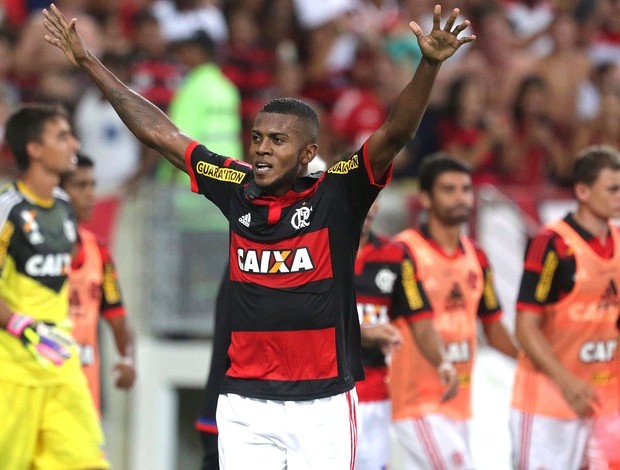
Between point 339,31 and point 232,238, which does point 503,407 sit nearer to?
point 339,31

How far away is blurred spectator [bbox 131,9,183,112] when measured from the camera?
11664 mm

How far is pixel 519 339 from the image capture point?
8.06 m

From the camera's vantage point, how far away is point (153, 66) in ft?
38.8

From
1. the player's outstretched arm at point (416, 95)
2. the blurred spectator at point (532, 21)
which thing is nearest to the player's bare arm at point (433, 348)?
the player's outstretched arm at point (416, 95)

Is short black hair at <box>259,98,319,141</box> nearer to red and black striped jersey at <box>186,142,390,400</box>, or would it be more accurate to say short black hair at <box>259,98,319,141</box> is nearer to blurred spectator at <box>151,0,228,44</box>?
red and black striped jersey at <box>186,142,390,400</box>

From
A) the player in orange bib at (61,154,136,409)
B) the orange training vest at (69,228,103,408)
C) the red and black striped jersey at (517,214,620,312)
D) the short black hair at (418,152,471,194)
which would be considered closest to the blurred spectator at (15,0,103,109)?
the player in orange bib at (61,154,136,409)

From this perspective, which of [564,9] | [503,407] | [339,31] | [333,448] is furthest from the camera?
[564,9]

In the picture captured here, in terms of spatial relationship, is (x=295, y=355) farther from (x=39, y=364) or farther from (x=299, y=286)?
(x=39, y=364)

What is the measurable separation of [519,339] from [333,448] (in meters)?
2.76

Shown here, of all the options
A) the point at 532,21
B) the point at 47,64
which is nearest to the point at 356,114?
the point at 47,64

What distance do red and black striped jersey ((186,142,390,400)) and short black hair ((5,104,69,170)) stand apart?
2643 mm

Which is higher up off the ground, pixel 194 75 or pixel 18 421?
pixel 194 75

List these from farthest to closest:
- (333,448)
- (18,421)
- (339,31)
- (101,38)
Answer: (339,31), (101,38), (18,421), (333,448)

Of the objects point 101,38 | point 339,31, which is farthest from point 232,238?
point 339,31
